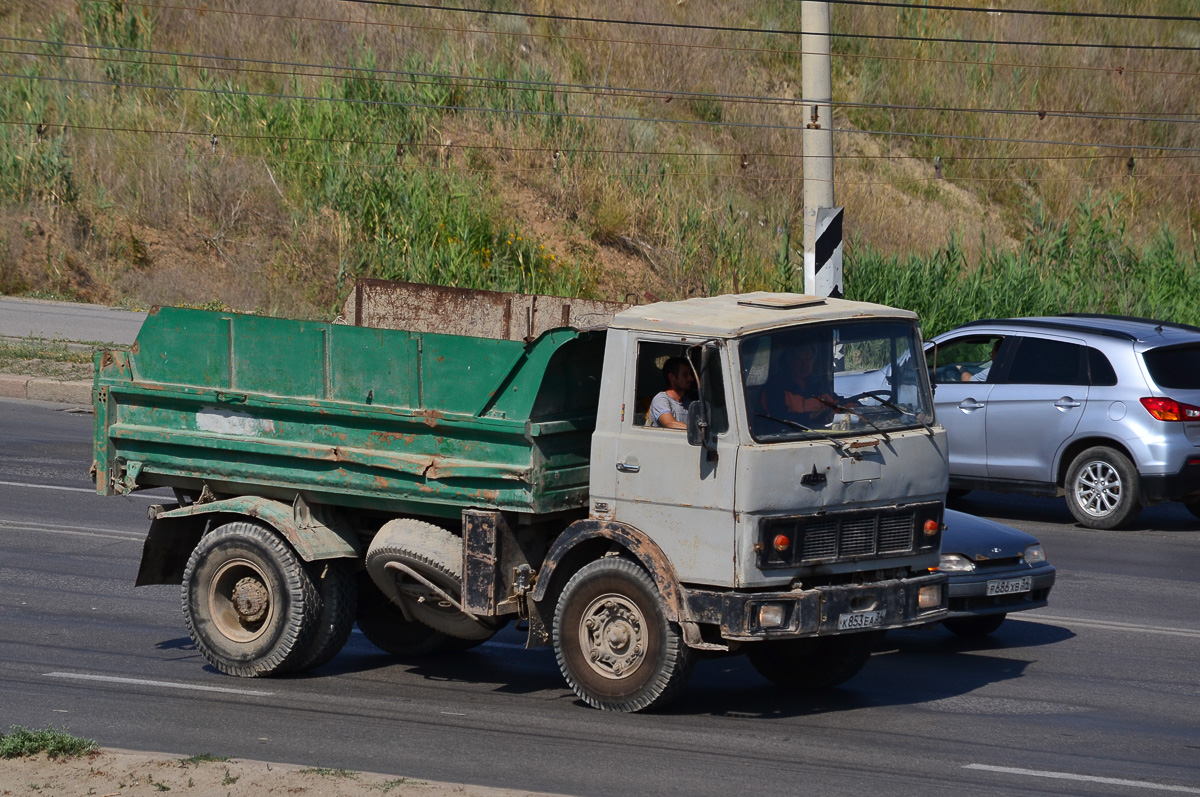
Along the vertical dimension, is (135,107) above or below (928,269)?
above

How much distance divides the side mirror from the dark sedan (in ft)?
7.89

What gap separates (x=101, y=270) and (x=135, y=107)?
15.6 ft

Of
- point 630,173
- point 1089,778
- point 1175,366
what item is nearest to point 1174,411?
point 1175,366

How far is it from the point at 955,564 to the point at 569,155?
21.2 m

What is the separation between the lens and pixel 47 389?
1767 centimetres

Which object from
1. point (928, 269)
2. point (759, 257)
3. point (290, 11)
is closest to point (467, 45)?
point (290, 11)

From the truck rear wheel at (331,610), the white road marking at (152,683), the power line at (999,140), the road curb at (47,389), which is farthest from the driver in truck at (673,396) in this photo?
the power line at (999,140)

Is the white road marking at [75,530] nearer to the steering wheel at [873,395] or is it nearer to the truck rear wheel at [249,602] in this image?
the truck rear wheel at [249,602]

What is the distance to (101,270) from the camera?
2530cm

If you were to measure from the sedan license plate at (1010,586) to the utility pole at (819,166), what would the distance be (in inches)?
238

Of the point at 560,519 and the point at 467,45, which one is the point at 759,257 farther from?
the point at 560,519

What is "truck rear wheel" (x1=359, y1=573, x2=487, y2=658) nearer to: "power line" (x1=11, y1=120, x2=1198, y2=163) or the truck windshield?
the truck windshield

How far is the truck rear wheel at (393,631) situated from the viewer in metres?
8.38

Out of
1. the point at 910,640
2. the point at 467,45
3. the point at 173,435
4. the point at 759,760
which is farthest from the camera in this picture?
the point at 467,45
